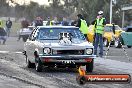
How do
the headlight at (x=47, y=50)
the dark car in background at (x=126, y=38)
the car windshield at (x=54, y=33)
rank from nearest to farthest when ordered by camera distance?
1. the headlight at (x=47, y=50)
2. the car windshield at (x=54, y=33)
3. the dark car in background at (x=126, y=38)

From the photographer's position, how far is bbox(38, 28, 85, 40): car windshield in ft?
49.8

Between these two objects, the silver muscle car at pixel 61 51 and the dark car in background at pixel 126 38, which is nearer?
the silver muscle car at pixel 61 51

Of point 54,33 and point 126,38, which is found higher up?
point 54,33

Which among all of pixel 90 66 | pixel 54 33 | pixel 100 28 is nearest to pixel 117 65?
pixel 90 66

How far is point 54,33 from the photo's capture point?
15359 millimetres

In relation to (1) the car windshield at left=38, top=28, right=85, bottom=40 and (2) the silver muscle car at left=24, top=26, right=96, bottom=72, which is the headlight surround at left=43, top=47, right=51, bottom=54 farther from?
(1) the car windshield at left=38, top=28, right=85, bottom=40

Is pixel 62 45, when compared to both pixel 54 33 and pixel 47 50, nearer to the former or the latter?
pixel 47 50

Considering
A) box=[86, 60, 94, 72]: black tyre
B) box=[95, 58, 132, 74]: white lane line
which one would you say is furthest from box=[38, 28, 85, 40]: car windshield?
box=[95, 58, 132, 74]: white lane line

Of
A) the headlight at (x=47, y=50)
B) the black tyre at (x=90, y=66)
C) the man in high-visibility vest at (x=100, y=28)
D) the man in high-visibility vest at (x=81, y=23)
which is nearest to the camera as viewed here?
the headlight at (x=47, y=50)

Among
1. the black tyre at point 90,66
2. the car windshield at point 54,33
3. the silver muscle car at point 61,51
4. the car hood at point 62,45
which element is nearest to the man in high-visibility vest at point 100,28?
the car windshield at point 54,33

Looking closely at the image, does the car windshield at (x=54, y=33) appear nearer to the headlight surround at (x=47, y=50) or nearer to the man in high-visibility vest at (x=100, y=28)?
the headlight surround at (x=47, y=50)

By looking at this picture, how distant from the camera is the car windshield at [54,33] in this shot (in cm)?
1519

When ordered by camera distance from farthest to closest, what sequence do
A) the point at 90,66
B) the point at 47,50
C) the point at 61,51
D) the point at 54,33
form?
the point at 54,33 < the point at 90,66 < the point at 61,51 < the point at 47,50

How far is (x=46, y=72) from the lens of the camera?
14.5 m
